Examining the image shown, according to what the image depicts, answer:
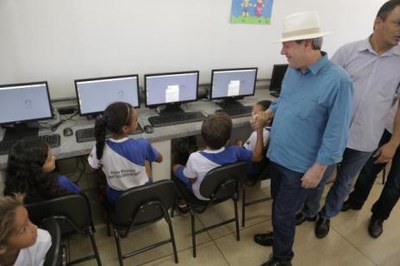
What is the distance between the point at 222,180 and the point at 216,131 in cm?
30

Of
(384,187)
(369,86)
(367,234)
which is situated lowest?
(367,234)

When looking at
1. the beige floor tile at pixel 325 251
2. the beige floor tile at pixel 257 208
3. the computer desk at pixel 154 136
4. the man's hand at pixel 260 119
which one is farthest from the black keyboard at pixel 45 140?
the beige floor tile at pixel 325 251

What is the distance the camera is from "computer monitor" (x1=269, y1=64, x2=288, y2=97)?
2936 millimetres

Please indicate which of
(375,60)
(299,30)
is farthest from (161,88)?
(375,60)

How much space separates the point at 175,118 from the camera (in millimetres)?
2295

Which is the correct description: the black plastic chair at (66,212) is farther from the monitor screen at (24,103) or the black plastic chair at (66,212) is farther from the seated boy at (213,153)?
the monitor screen at (24,103)

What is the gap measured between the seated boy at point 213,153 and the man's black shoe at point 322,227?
886mm

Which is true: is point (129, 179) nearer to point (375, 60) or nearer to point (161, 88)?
point (161, 88)

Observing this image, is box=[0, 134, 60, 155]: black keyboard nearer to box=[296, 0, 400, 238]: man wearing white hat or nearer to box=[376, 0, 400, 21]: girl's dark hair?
box=[296, 0, 400, 238]: man wearing white hat

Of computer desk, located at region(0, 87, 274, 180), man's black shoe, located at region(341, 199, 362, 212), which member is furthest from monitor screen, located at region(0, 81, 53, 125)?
man's black shoe, located at region(341, 199, 362, 212)

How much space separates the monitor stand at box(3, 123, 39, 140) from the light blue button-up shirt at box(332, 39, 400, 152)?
2.18 meters

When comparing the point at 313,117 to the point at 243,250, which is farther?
the point at 243,250

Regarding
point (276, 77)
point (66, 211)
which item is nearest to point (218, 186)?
point (66, 211)

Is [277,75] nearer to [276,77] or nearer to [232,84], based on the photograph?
[276,77]
